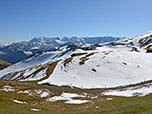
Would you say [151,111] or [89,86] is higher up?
[151,111]

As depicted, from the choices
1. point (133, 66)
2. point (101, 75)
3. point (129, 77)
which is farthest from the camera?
point (133, 66)

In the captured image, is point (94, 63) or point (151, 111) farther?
point (94, 63)

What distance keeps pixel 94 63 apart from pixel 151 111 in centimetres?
7028

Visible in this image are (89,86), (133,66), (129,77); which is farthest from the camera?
(133,66)

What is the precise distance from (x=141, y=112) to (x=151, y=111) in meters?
1.70

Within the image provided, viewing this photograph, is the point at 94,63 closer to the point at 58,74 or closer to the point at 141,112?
the point at 58,74

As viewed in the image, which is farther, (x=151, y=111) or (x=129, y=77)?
(x=129, y=77)

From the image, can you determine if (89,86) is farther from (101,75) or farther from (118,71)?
(118,71)

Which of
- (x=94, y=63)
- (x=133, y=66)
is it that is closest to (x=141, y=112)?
(x=133, y=66)

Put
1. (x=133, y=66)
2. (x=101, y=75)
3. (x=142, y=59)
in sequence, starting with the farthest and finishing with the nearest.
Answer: (x=142, y=59) → (x=133, y=66) → (x=101, y=75)

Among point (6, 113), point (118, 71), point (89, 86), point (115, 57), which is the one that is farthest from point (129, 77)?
point (6, 113)

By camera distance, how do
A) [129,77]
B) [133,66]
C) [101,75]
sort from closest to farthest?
1. [129,77]
2. [101,75]
3. [133,66]

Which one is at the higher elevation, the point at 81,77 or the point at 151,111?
the point at 151,111

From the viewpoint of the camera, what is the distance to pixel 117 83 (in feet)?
218
